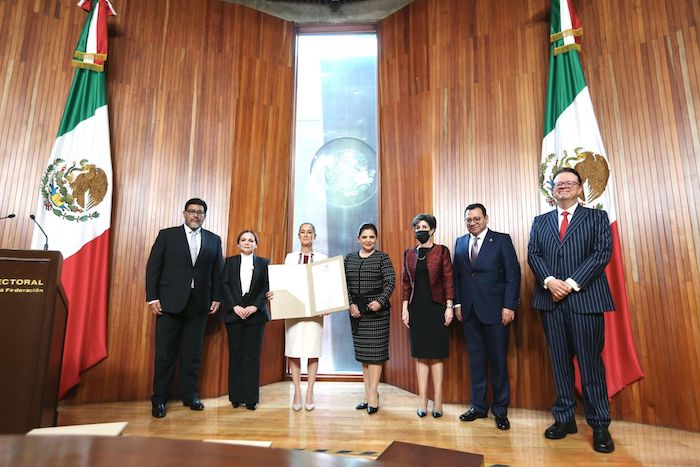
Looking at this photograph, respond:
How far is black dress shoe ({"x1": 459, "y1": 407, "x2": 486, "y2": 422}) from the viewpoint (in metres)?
3.18

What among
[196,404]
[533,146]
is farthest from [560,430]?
[196,404]

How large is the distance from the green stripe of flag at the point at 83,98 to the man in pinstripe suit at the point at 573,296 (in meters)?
3.58

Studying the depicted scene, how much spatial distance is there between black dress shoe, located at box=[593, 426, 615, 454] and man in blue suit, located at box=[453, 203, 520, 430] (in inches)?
24.6

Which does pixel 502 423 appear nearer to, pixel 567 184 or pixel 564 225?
pixel 564 225

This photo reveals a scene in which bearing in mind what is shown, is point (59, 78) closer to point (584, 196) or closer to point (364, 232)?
point (364, 232)

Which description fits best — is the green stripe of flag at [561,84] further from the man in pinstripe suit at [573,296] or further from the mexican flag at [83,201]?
the mexican flag at [83,201]

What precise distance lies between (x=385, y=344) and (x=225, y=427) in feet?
3.99

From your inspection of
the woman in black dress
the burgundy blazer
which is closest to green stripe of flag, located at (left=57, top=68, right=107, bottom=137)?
the woman in black dress

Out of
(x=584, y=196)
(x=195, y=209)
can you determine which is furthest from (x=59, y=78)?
(x=584, y=196)

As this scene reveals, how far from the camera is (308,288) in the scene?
344 centimetres

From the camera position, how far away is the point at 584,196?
3492 mm

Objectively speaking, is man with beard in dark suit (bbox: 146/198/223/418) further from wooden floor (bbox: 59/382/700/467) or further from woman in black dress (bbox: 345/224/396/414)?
woman in black dress (bbox: 345/224/396/414)

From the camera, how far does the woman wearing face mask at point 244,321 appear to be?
3.53 meters

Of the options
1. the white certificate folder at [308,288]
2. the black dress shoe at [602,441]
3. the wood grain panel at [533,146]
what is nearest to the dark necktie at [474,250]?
the wood grain panel at [533,146]
